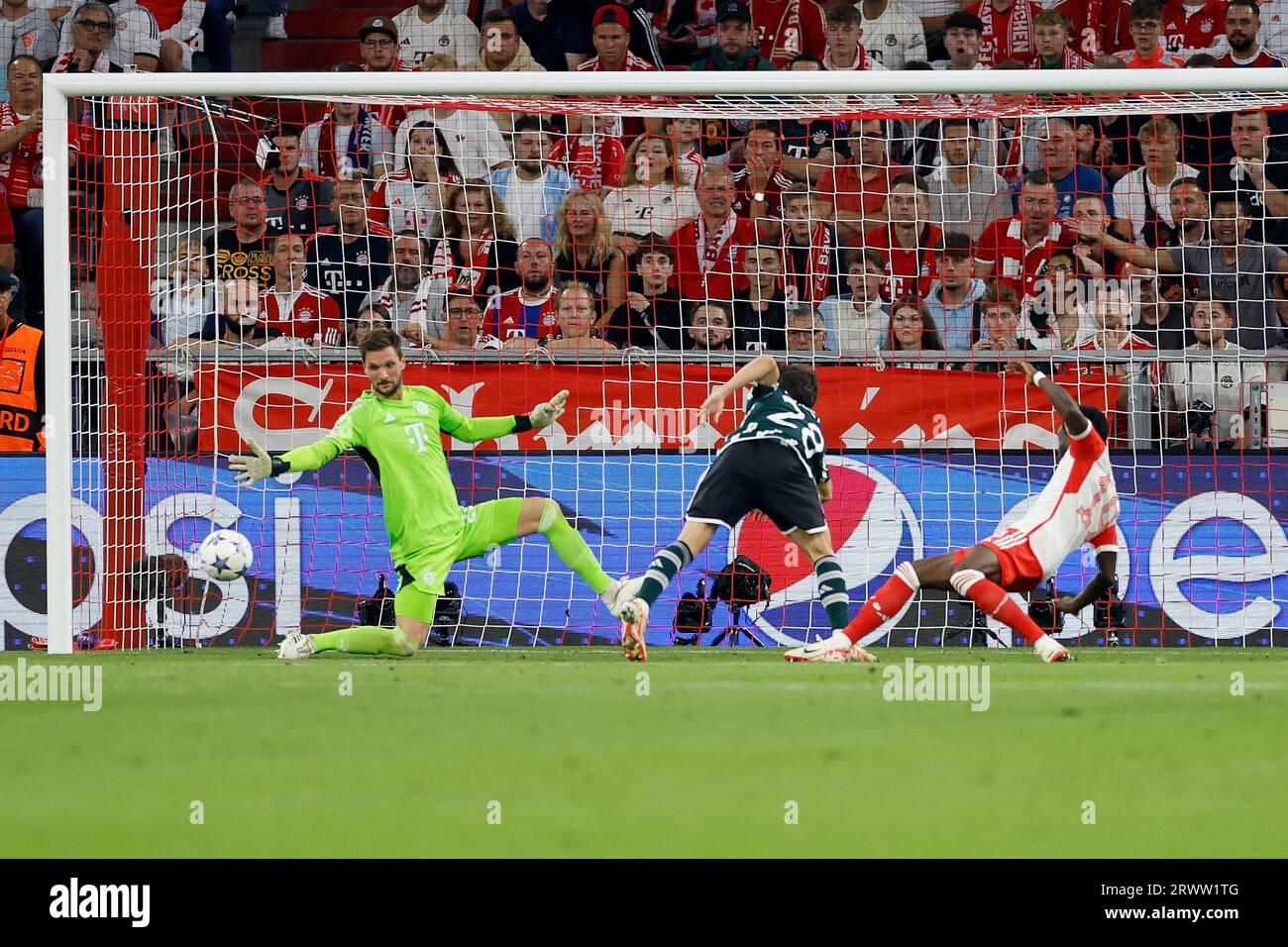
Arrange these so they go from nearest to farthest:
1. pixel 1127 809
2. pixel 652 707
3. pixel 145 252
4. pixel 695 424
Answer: pixel 1127 809 → pixel 652 707 → pixel 145 252 → pixel 695 424

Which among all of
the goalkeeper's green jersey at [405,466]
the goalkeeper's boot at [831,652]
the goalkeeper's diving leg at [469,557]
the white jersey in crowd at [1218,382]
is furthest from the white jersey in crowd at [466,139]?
the goalkeeper's boot at [831,652]

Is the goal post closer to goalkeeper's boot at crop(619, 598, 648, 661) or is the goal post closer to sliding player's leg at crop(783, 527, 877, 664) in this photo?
sliding player's leg at crop(783, 527, 877, 664)

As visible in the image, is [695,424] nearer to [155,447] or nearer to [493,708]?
[155,447]

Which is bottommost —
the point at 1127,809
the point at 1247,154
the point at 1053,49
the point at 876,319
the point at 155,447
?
the point at 1127,809

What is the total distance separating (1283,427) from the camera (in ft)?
33.7

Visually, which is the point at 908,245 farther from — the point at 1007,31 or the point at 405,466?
the point at 405,466

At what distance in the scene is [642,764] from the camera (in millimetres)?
5480

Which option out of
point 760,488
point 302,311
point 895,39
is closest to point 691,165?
point 895,39

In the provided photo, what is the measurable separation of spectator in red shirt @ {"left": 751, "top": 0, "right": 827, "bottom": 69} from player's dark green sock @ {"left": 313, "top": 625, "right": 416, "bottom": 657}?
6.81 meters

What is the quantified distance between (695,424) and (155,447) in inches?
131

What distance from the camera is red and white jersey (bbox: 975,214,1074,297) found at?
11.2 meters

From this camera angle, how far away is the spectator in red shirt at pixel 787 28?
44.5ft

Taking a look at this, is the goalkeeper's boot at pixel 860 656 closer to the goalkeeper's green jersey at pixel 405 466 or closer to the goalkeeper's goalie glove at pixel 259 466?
the goalkeeper's green jersey at pixel 405 466

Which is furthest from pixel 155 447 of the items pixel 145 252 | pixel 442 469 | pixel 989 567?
pixel 989 567
